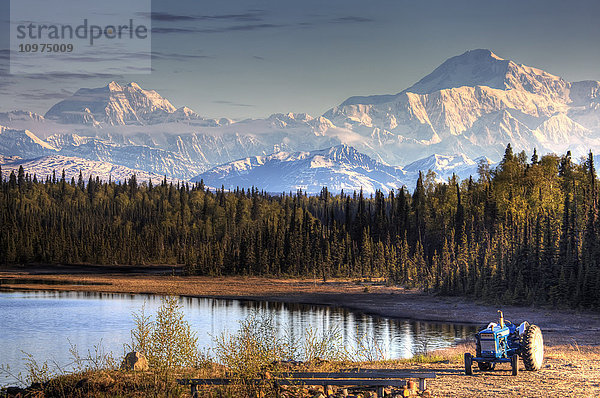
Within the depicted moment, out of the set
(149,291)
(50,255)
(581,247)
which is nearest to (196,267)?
(149,291)

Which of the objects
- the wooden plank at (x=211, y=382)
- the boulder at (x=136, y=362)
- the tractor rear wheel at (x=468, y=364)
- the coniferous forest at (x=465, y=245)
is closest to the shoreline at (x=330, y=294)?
the coniferous forest at (x=465, y=245)

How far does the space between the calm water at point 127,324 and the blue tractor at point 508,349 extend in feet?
44.4

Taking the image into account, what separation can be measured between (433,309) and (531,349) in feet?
167

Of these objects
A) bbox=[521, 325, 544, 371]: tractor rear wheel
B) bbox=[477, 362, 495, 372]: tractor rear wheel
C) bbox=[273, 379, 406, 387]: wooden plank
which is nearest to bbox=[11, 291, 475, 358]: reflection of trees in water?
bbox=[477, 362, 495, 372]: tractor rear wheel

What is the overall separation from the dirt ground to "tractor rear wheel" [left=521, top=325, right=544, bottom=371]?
42 centimetres

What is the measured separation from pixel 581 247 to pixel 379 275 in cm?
6687

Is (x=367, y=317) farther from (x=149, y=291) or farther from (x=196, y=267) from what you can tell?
(x=196, y=267)

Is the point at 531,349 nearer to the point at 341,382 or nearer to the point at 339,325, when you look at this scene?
the point at 341,382

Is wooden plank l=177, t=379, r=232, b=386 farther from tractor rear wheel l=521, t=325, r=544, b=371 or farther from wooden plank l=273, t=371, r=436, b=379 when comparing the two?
tractor rear wheel l=521, t=325, r=544, b=371

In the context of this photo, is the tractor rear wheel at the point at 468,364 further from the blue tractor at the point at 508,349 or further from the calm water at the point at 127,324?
the calm water at the point at 127,324

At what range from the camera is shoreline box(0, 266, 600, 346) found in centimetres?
6323

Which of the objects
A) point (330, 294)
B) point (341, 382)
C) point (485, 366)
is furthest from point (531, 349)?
point (330, 294)

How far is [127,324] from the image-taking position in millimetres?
68688

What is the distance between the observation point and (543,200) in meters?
120
